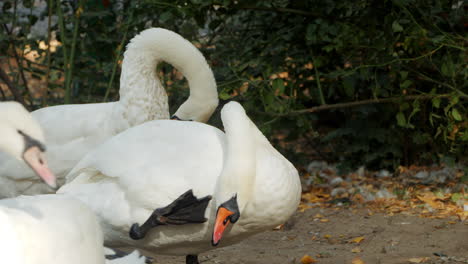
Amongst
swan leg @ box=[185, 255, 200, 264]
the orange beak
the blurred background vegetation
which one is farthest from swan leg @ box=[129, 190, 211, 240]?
the blurred background vegetation

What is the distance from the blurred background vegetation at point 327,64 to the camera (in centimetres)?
446

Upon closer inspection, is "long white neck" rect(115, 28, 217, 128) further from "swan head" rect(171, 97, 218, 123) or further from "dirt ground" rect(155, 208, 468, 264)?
"dirt ground" rect(155, 208, 468, 264)

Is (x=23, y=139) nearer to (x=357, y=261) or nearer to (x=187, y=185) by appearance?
(x=187, y=185)

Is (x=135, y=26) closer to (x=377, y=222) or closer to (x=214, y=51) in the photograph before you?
(x=214, y=51)

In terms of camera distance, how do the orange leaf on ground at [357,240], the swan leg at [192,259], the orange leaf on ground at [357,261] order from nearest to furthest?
the swan leg at [192,259] → the orange leaf on ground at [357,261] → the orange leaf on ground at [357,240]

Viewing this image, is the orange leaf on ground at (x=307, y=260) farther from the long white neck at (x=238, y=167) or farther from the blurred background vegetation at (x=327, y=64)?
the blurred background vegetation at (x=327, y=64)

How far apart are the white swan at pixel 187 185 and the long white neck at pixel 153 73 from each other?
67cm

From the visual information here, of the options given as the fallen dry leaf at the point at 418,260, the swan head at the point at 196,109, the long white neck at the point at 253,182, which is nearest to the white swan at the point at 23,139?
the long white neck at the point at 253,182

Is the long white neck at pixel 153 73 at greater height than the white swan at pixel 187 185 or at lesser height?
greater

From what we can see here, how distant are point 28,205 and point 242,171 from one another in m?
0.80

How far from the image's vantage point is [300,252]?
3.96 metres

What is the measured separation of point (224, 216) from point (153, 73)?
139 centimetres

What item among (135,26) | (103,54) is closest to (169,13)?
(135,26)

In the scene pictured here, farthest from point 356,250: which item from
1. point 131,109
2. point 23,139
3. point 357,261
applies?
point 23,139
